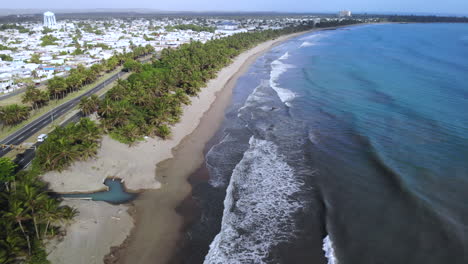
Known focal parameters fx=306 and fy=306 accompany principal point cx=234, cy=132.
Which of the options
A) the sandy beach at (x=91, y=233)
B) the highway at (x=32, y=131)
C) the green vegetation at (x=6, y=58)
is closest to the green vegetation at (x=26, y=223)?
the sandy beach at (x=91, y=233)

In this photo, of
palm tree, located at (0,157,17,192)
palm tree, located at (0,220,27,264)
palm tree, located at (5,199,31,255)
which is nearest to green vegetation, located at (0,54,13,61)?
palm tree, located at (0,157,17,192)

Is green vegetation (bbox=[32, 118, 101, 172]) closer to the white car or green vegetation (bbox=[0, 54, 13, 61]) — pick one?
the white car

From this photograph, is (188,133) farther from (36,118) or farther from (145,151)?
(36,118)

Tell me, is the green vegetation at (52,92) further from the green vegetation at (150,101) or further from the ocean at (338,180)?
the ocean at (338,180)

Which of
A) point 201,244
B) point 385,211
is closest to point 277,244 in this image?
point 201,244

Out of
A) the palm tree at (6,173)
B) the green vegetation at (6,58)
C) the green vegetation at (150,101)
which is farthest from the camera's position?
the green vegetation at (6,58)

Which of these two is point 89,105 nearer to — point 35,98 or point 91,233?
point 35,98
